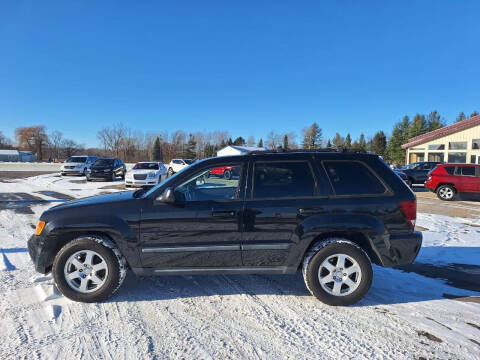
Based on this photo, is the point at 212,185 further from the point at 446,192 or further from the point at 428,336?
the point at 446,192

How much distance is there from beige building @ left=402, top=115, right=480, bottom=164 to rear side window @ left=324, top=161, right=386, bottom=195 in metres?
25.1

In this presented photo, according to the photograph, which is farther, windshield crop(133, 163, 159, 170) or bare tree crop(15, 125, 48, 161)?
bare tree crop(15, 125, 48, 161)

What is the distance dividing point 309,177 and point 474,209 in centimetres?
990

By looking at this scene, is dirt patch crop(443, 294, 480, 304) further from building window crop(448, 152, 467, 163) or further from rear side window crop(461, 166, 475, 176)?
building window crop(448, 152, 467, 163)

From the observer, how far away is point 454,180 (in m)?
11.9

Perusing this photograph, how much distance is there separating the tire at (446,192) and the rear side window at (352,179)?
11.4m

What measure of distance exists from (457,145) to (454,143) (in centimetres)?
31

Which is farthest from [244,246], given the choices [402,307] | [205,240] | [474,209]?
[474,209]

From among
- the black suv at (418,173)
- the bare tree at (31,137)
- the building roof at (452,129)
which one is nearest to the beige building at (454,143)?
the building roof at (452,129)

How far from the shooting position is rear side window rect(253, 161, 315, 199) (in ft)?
10.7

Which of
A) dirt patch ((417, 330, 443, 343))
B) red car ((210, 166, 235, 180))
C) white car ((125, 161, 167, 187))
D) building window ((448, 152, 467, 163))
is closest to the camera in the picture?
dirt patch ((417, 330, 443, 343))

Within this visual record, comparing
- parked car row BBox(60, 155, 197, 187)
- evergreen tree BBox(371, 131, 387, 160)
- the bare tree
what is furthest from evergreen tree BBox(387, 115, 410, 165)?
the bare tree

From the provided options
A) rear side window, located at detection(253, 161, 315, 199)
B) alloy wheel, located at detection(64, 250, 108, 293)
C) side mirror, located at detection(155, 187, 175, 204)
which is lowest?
alloy wheel, located at detection(64, 250, 108, 293)

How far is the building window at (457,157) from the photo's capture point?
75.9 feet
